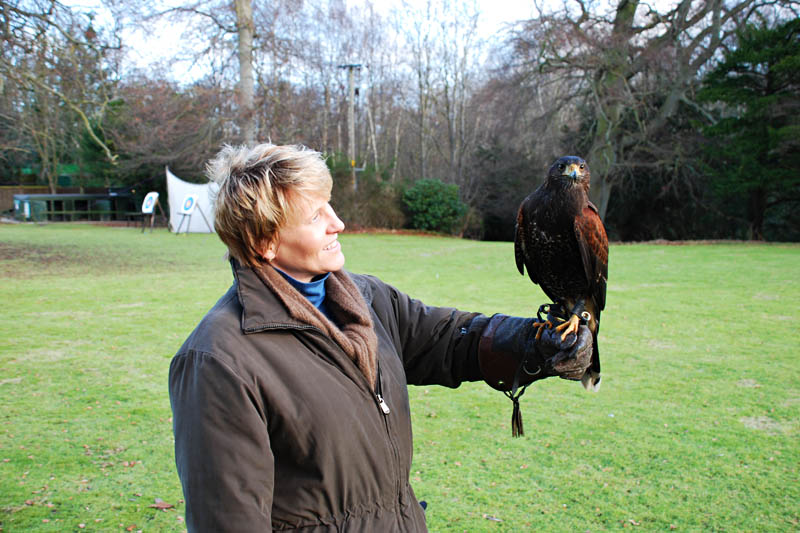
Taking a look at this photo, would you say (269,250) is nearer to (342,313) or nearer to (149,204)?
(342,313)

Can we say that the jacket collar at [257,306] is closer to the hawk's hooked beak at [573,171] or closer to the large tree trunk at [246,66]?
the hawk's hooked beak at [573,171]

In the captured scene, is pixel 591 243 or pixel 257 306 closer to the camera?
pixel 257 306

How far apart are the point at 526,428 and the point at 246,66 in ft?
59.5

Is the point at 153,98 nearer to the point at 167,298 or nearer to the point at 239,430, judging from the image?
the point at 167,298

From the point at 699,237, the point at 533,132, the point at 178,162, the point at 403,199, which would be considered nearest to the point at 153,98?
the point at 178,162

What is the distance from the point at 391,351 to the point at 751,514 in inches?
96.4

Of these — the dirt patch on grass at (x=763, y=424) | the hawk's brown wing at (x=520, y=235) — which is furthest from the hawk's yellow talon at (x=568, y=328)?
the dirt patch on grass at (x=763, y=424)

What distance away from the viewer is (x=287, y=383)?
1.45 meters

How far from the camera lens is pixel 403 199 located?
2605 centimetres

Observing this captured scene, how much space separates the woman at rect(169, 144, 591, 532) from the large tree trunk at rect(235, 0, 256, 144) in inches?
741

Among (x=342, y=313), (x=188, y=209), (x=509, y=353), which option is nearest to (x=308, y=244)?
(x=342, y=313)

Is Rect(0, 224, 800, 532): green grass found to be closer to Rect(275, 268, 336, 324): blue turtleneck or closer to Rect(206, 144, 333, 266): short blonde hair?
Rect(275, 268, 336, 324): blue turtleneck

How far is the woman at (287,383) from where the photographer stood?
135 centimetres

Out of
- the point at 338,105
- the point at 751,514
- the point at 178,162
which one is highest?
the point at 338,105
